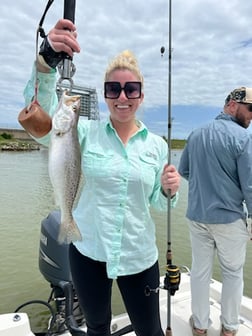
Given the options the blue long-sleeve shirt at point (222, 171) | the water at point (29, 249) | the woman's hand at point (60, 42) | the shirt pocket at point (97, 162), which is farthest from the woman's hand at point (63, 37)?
the water at point (29, 249)

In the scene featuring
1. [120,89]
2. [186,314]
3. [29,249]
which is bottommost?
[29,249]

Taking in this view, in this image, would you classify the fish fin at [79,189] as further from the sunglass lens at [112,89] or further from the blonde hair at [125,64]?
the blonde hair at [125,64]

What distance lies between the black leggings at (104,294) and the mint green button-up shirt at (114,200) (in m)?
0.07

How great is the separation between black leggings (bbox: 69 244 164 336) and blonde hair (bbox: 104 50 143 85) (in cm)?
107

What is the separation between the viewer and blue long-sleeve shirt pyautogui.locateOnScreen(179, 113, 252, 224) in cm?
258

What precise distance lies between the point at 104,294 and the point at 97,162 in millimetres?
783

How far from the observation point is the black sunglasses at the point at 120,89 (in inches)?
72.0

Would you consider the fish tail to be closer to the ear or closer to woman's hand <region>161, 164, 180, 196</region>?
woman's hand <region>161, 164, 180, 196</region>

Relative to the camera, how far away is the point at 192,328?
294 cm

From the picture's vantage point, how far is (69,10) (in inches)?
65.7

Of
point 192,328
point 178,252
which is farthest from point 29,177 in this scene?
point 192,328

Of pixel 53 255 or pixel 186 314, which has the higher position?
Answer: pixel 53 255

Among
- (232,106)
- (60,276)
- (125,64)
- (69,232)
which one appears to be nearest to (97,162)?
(69,232)

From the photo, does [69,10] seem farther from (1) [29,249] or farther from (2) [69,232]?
(1) [29,249]
